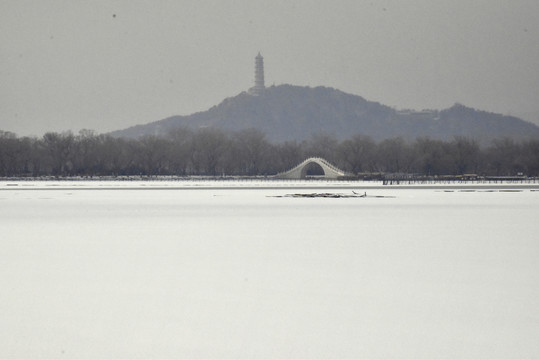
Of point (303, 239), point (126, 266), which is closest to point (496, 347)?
point (126, 266)

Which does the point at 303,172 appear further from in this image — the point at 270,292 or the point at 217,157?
the point at 270,292

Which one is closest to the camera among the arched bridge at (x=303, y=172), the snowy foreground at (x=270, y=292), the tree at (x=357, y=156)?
the snowy foreground at (x=270, y=292)

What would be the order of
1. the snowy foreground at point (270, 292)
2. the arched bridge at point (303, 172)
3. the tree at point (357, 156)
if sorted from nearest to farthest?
1. the snowy foreground at point (270, 292)
2. the arched bridge at point (303, 172)
3. the tree at point (357, 156)

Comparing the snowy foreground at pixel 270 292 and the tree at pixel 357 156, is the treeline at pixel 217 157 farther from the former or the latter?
the snowy foreground at pixel 270 292

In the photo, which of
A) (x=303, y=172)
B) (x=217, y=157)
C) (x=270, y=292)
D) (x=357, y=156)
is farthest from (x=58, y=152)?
(x=270, y=292)

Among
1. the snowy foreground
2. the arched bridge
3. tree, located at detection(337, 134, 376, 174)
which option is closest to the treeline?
tree, located at detection(337, 134, 376, 174)

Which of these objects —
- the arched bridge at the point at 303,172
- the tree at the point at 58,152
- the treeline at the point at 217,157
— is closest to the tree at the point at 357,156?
the treeline at the point at 217,157

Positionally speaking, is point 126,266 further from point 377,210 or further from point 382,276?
point 377,210

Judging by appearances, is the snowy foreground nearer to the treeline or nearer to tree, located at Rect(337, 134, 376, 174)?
the treeline
